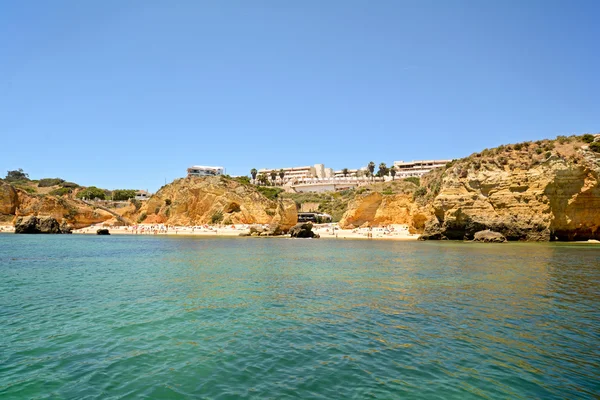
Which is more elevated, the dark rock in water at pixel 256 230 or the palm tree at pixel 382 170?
the palm tree at pixel 382 170

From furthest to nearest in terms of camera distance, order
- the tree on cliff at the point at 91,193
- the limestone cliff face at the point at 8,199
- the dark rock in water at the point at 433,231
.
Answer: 1. the tree on cliff at the point at 91,193
2. the limestone cliff face at the point at 8,199
3. the dark rock in water at the point at 433,231

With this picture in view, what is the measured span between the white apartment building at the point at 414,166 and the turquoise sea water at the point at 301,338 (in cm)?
11409

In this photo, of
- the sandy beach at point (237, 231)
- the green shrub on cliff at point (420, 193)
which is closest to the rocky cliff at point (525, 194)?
the sandy beach at point (237, 231)

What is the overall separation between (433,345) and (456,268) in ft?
43.3

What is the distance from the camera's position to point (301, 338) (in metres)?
8.14

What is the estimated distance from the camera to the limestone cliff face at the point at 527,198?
3634 centimetres

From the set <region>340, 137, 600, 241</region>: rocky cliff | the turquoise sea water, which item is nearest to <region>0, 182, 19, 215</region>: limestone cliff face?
the turquoise sea water

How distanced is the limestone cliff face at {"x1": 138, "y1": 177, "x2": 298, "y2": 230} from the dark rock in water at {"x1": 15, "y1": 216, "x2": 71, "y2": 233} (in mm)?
19099

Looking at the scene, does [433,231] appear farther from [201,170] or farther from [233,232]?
[201,170]

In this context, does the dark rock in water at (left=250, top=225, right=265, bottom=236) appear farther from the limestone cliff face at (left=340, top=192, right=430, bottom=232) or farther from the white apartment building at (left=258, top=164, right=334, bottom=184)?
the white apartment building at (left=258, top=164, right=334, bottom=184)

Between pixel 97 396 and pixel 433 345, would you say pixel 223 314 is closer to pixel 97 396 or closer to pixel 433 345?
pixel 97 396

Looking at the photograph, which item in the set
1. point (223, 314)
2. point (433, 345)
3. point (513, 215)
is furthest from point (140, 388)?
point (513, 215)

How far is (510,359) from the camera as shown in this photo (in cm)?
688

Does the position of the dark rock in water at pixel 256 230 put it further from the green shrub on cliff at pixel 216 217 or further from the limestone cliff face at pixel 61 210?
the limestone cliff face at pixel 61 210
